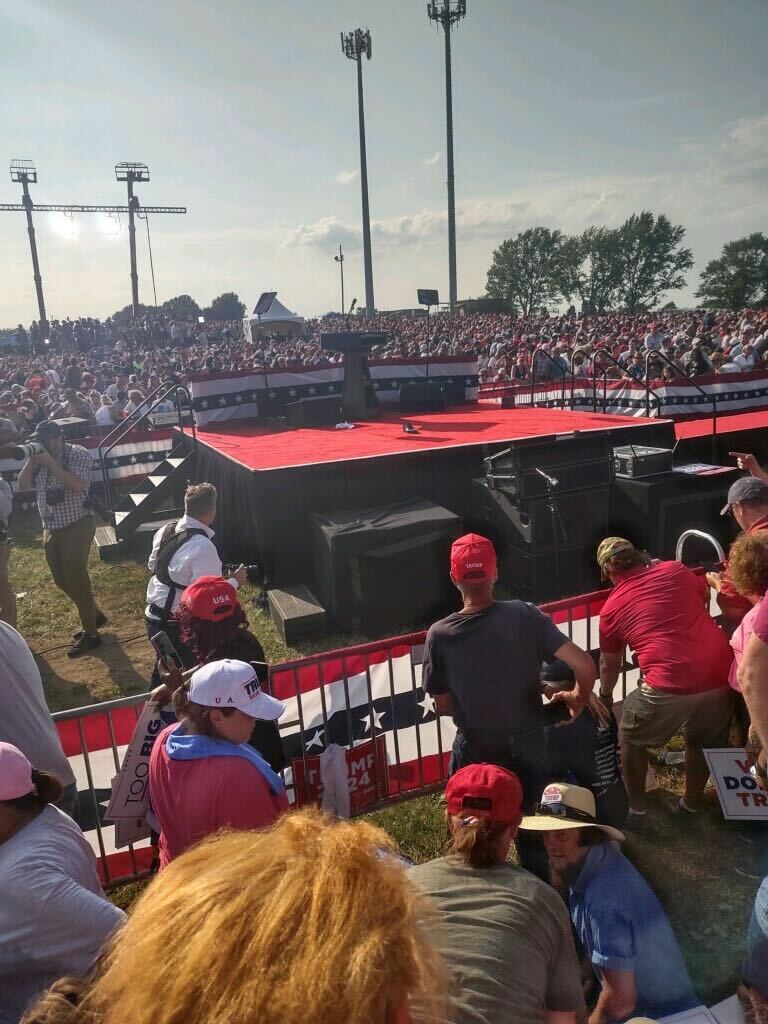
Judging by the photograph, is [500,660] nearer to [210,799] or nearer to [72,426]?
[210,799]

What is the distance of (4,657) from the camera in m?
2.66

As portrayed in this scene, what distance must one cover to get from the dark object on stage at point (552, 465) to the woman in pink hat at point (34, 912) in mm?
5548

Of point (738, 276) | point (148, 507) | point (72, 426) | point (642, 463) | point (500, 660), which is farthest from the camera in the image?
point (738, 276)

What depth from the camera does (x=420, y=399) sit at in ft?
43.9

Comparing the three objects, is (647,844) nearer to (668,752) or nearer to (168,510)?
(668,752)

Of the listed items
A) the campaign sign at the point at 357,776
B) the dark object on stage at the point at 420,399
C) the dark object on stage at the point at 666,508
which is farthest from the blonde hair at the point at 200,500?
the dark object on stage at the point at 420,399

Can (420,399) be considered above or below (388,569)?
above

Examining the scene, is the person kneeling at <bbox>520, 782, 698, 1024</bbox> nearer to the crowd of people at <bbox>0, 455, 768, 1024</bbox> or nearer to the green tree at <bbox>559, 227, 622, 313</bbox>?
the crowd of people at <bbox>0, 455, 768, 1024</bbox>

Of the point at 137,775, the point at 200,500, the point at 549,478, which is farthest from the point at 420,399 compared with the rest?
the point at 137,775

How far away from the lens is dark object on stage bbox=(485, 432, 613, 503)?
6828mm

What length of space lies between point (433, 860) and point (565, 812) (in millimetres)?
629

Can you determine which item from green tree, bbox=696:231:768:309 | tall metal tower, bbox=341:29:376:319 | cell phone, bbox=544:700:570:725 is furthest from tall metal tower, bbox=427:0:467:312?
cell phone, bbox=544:700:570:725

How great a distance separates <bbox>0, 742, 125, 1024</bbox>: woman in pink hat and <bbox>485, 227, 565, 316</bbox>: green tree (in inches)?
3286

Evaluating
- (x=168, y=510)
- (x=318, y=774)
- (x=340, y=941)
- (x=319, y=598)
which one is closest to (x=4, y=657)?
(x=318, y=774)
